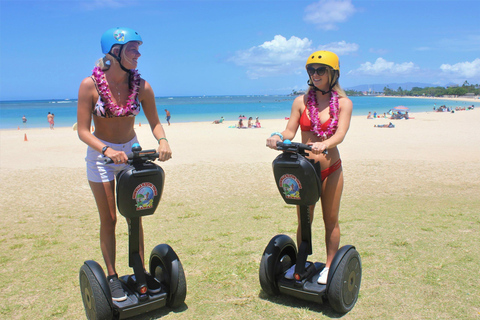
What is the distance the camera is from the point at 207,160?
11.9 metres

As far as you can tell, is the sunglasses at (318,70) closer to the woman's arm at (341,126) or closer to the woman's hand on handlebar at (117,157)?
the woman's arm at (341,126)

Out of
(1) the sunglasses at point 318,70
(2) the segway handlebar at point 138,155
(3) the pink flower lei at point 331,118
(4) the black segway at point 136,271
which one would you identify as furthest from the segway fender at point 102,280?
(1) the sunglasses at point 318,70

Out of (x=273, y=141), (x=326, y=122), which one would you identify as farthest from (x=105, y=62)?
(x=326, y=122)

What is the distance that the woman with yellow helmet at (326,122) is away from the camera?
11.1ft

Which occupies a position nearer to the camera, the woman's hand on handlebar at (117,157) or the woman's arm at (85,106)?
the woman's hand on handlebar at (117,157)

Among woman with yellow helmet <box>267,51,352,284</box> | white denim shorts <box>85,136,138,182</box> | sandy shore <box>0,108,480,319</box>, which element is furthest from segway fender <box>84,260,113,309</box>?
woman with yellow helmet <box>267,51,352,284</box>

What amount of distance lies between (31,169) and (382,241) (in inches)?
357

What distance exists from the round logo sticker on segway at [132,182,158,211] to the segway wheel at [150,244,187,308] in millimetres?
588

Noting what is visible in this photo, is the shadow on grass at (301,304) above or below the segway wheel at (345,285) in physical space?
below

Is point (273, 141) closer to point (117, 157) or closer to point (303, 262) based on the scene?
point (303, 262)

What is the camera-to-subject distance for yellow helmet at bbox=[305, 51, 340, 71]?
334cm

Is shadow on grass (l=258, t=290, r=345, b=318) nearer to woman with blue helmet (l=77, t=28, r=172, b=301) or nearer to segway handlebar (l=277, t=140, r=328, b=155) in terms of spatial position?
woman with blue helmet (l=77, t=28, r=172, b=301)

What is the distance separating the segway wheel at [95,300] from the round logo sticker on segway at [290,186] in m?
1.60

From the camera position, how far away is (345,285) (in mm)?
3195
